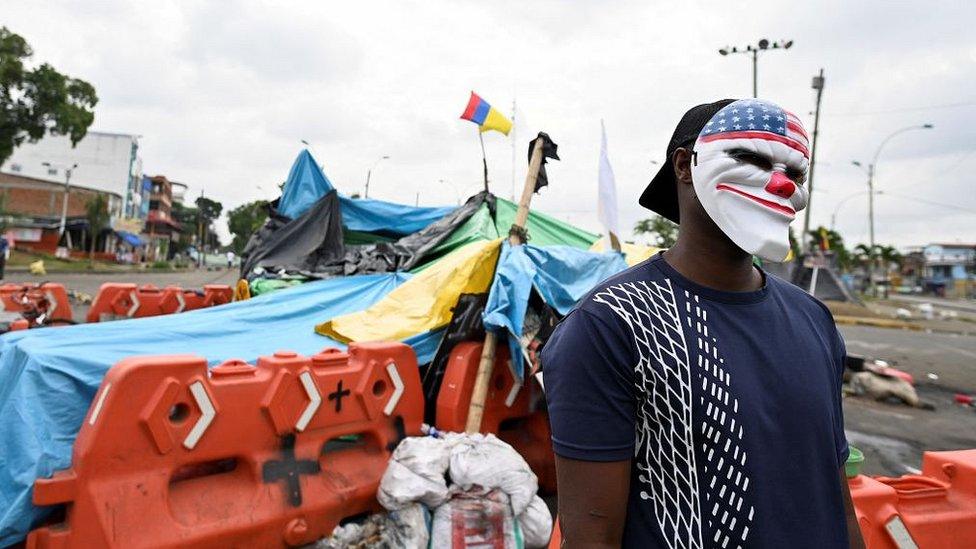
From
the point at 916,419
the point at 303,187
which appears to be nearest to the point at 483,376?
the point at 303,187

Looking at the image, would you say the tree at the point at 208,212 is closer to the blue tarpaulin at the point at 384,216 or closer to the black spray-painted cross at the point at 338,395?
the blue tarpaulin at the point at 384,216

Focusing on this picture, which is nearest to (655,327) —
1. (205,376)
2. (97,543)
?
(205,376)

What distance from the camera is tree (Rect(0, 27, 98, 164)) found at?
75.7 feet

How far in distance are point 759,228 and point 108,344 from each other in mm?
3993

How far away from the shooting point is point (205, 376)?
2.92 meters

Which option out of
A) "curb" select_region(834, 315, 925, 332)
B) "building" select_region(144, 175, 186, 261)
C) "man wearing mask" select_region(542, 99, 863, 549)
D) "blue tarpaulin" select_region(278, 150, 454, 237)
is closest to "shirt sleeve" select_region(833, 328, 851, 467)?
"man wearing mask" select_region(542, 99, 863, 549)

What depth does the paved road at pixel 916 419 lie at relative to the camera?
5.95 meters

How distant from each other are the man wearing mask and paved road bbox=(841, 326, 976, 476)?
523 centimetres

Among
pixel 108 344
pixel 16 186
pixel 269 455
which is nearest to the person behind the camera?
pixel 269 455

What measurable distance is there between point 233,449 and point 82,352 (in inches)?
46.8

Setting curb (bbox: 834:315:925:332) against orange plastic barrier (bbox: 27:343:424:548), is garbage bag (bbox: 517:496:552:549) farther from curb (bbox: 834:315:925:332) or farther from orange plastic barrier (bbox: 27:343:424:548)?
curb (bbox: 834:315:925:332)

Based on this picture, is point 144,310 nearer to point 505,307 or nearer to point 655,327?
point 505,307

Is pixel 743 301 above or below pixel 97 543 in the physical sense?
above

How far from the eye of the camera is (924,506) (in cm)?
274
